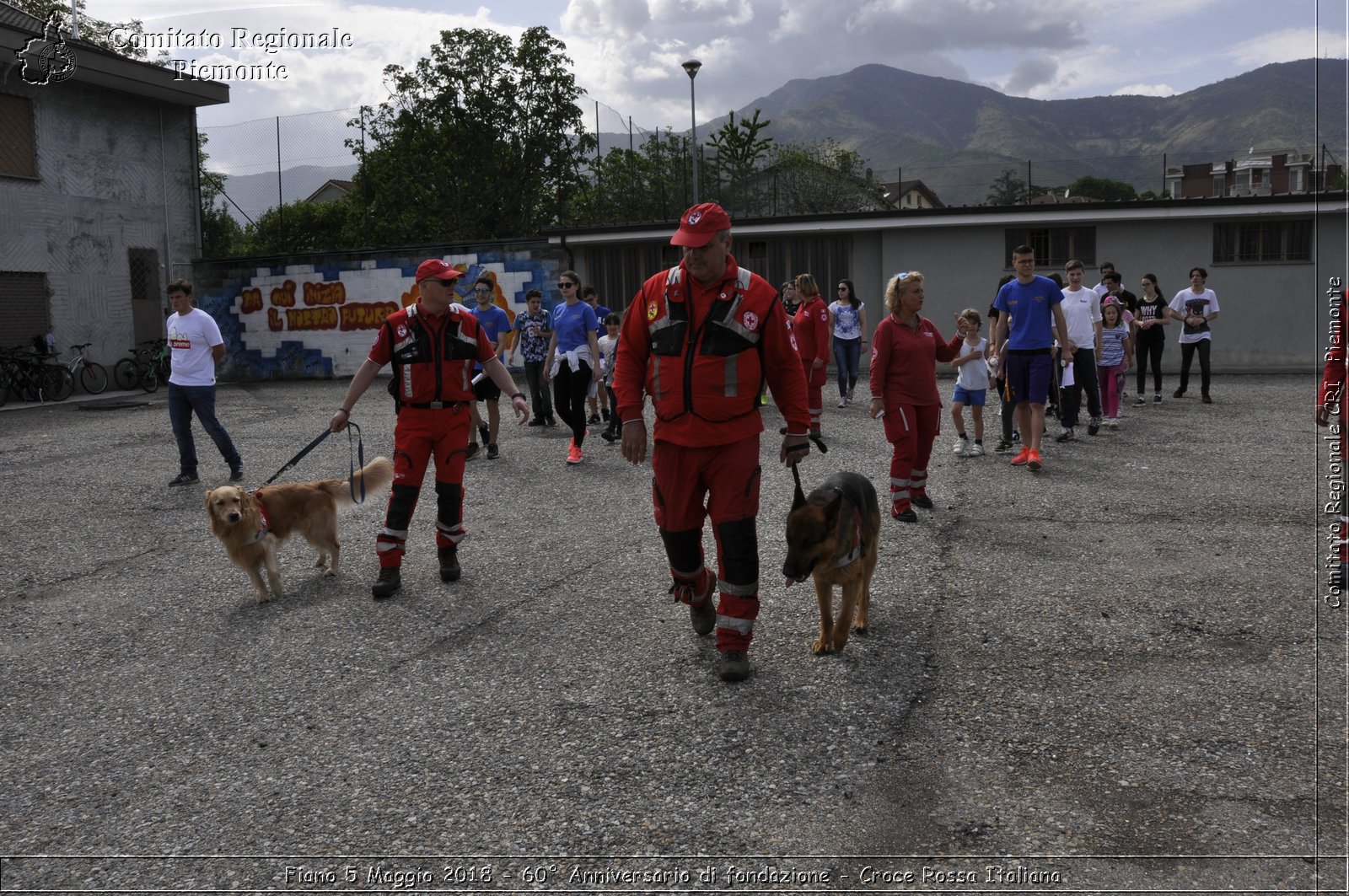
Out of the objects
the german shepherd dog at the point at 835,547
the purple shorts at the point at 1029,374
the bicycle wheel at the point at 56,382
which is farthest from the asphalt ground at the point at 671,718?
the bicycle wheel at the point at 56,382

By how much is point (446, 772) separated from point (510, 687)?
840 millimetres

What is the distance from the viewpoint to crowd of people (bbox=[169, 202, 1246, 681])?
473 centimetres

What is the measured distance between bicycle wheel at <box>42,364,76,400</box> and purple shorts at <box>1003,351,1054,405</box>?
60.4ft

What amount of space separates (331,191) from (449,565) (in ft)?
103

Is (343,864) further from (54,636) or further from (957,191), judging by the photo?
(957,191)

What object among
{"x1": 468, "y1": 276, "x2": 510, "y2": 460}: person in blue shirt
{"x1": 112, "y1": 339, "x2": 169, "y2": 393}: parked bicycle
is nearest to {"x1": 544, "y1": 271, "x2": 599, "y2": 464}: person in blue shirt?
{"x1": 468, "y1": 276, "x2": 510, "y2": 460}: person in blue shirt

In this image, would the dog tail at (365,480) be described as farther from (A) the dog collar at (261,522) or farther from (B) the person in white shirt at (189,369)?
(B) the person in white shirt at (189,369)

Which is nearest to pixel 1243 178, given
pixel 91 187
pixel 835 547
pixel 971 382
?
pixel 971 382

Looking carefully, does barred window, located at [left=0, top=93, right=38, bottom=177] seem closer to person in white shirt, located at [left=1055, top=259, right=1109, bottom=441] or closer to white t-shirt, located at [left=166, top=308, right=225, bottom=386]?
white t-shirt, located at [left=166, top=308, right=225, bottom=386]

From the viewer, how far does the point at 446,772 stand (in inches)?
153

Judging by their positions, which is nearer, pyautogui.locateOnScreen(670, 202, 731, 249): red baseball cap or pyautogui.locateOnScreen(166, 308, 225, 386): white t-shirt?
pyautogui.locateOnScreen(670, 202, 731, 249): red baseball cap

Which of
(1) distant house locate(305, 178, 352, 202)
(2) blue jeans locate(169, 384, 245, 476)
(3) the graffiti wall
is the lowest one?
(2) blue jeans locate(169, 384, 245, 476)

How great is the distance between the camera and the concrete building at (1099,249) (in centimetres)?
2162

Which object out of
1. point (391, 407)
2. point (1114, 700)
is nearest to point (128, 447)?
point (391, 407)
